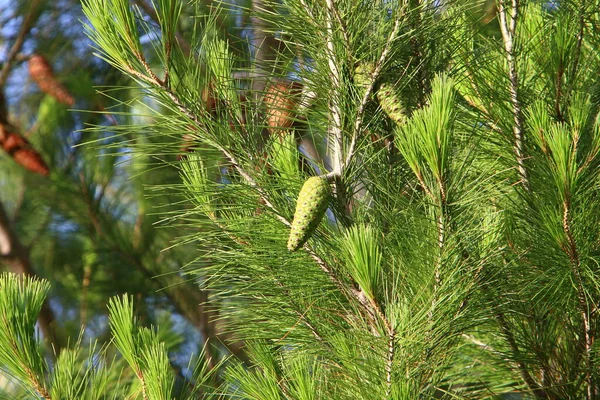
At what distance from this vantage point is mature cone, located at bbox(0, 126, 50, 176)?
2.77 m

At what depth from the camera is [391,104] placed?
118 centimetres

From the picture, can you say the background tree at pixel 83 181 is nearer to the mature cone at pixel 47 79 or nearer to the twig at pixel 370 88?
the mature cone at pixel 47 79

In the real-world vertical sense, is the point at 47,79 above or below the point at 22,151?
above

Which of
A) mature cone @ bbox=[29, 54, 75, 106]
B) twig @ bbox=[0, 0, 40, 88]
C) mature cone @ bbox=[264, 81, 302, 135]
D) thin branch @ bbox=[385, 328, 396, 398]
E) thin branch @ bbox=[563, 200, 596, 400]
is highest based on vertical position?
twig @ bbox=[0, 0, 40, 88]

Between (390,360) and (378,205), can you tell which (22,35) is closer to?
(378,205)

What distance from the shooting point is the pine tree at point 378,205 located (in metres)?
1.08

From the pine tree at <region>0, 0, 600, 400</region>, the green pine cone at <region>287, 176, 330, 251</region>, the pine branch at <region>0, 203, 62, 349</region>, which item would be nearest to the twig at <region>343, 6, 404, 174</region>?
the pine tree at <region>0, 0, 600, 400</region>

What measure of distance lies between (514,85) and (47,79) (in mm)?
2103

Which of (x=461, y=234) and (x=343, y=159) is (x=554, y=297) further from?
(x=343, y=159)

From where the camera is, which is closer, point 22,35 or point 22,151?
point 22,151

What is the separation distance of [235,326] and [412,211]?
0.44m

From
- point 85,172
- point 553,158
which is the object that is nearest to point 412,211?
point 553,158

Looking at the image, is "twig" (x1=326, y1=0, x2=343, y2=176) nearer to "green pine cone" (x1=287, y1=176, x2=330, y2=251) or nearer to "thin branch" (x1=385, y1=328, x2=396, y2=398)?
"green pine cone" (x1=287, y1=176, x2=330, y2=251)

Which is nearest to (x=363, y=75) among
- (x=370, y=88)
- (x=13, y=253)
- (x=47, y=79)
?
(x=370, y=88)
